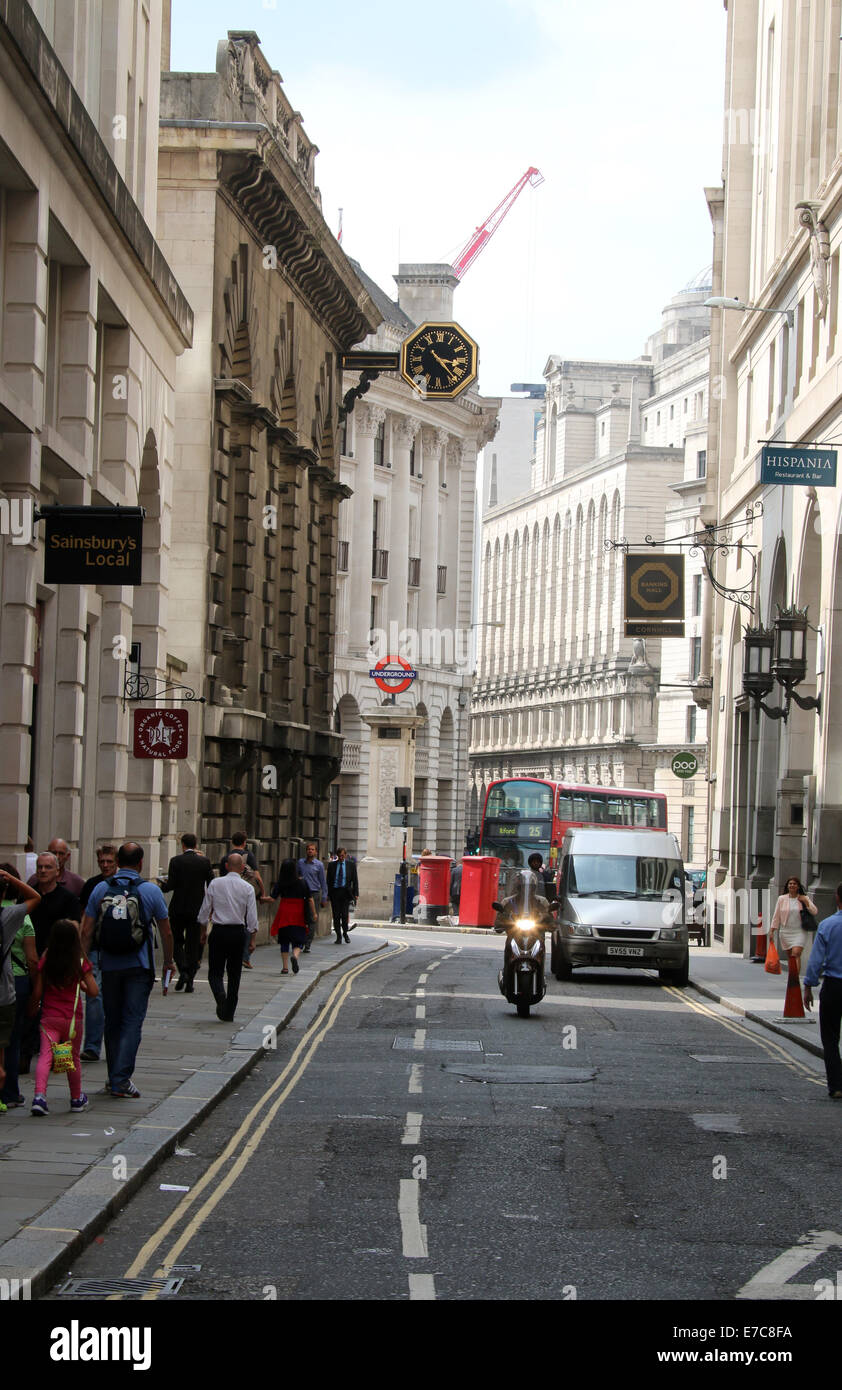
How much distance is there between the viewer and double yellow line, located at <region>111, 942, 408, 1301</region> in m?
9.10

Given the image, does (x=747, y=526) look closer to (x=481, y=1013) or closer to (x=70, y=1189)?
(x=481, y=1013)

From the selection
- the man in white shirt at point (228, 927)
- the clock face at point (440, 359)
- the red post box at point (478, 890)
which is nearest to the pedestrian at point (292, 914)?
the man in white shirt at point (228, 927)

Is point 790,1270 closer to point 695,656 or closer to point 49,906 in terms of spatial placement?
point 49,906

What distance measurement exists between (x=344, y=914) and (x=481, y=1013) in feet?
52.0

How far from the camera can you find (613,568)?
124 meters

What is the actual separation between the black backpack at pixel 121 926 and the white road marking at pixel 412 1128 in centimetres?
224

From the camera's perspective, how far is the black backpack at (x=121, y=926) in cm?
1362

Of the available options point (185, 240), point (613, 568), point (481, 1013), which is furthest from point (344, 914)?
point (613, 568)

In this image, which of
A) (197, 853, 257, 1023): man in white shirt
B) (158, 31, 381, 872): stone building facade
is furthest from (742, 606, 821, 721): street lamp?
(197, 853, 257, 1023): man in white shirt

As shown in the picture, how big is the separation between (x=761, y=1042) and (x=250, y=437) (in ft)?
57.1

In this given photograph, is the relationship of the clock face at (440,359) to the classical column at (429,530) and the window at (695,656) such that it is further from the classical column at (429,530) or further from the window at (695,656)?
the window at (695,656)

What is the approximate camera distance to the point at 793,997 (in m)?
22.8

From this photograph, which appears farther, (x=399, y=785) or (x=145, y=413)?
(x=399, y=785)

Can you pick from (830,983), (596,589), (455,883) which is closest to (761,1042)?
(830,983)
